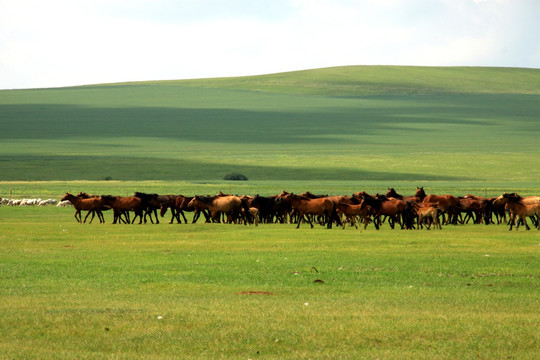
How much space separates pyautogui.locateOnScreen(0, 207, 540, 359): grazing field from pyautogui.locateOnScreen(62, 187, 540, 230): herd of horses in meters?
6.42

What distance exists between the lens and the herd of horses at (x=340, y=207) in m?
36.9

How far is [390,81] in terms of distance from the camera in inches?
6467

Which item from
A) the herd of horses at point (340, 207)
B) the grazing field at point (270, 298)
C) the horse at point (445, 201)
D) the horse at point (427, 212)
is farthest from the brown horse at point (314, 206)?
the grazing field at point (270, 298)

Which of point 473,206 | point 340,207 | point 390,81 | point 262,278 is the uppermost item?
point 390,81

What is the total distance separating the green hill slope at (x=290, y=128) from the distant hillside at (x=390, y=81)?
268 millimetres

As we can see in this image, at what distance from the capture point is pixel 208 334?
12.4m

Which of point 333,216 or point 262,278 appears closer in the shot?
point 262,278

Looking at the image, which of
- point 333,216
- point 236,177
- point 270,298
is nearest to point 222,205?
point 333,216

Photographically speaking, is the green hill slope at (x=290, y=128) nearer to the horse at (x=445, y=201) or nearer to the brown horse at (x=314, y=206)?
the horse at (x=445, y=201)

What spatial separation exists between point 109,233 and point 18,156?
237 feet

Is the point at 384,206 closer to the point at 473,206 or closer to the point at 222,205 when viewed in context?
the point at 473,206

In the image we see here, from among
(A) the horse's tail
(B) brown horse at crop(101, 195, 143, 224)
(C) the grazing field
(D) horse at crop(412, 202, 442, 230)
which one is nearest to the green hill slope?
(B) brown horse at crop(101, 195, 143, 224)

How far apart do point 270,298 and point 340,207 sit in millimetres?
21285

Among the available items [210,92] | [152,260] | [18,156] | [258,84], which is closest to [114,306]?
[152,260]
